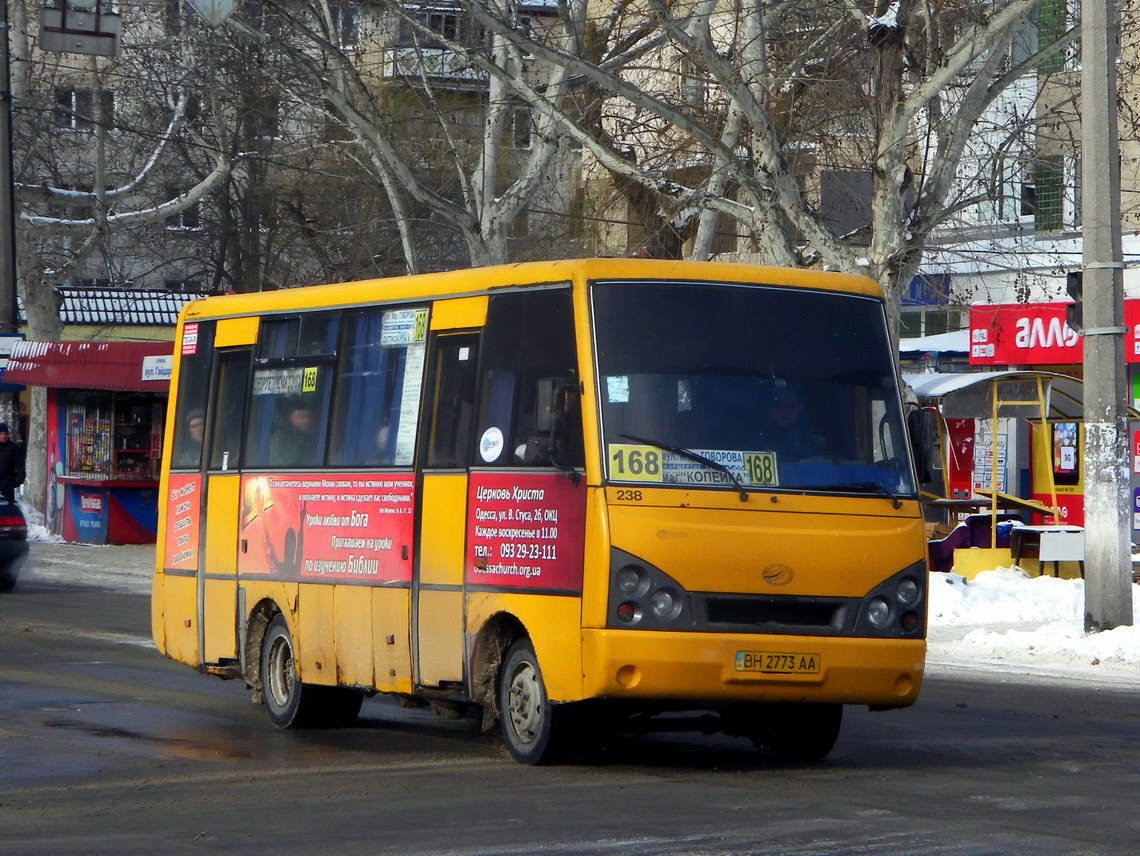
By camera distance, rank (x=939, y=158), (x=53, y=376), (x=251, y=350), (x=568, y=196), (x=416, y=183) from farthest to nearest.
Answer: (x=568, y=196) < (x=53, y=376) < (x=416, y=183) < (x=939, y=158) < (x=251, y=350)

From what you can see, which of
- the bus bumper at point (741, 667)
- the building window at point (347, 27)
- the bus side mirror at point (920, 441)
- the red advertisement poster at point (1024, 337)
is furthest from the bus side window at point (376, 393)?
the red advertisement poster at point (1024, 337)

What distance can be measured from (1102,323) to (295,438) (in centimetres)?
770

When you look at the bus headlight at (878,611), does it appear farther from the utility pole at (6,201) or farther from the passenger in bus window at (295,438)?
the utility pole at (6,201)

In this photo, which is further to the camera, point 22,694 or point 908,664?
point 22,694

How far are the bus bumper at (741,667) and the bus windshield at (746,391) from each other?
0.75 m

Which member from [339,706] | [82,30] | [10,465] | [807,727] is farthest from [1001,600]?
[82,30]

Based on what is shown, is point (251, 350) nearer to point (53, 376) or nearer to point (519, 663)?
point (519, 663)

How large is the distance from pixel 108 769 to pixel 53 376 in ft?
70.7

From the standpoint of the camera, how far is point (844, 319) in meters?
9.46

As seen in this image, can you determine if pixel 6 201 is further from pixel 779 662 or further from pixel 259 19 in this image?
pixel 779 662

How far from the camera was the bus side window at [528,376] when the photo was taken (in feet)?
28.9

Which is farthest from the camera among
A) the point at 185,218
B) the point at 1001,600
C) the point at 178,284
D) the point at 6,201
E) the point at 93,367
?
the point at 178,284

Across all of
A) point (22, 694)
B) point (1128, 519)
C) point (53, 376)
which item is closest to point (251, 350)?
point (22, 694)

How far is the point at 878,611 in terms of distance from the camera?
8898mm
